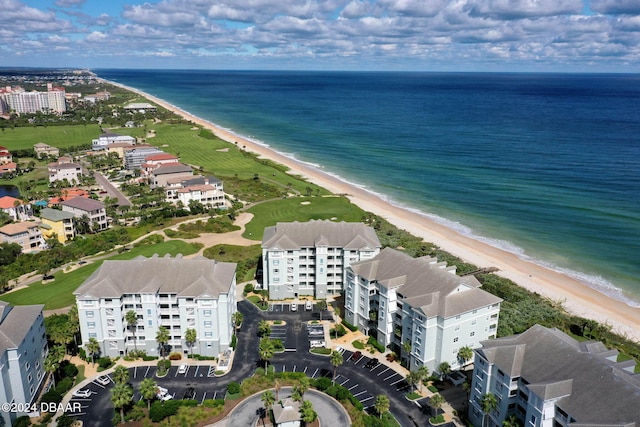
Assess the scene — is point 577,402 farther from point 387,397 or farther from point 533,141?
point 533,141

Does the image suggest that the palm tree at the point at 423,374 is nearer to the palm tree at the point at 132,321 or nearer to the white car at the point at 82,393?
the palm tree at the point at 132,321

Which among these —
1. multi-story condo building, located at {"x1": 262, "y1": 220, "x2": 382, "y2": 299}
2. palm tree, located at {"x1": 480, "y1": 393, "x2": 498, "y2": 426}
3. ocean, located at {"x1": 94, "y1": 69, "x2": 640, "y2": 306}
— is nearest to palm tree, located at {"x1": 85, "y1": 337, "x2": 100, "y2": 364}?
multi-story condo building, located at {"x1": 262, "y1": 220, "x2": 382, "y2": 299}

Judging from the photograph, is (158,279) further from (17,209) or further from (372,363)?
(17,209)

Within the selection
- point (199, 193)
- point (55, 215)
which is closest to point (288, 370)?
point (55, 215)

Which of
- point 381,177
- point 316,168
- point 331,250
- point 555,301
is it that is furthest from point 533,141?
point 331,250

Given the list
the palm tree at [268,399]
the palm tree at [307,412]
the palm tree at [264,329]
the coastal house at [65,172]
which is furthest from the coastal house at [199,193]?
the palm tree at [307,412]

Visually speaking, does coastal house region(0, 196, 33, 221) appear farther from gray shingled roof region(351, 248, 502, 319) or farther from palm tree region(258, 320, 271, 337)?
gray shingled roof region(351, 248, 502, 319)

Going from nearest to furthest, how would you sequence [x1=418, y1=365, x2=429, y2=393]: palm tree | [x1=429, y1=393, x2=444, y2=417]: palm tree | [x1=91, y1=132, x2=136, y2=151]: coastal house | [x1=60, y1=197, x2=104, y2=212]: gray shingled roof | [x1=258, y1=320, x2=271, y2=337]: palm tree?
[x1=429, y1=393, x2=444, y2=417]: palm tree → [x1=418, y1=365, x2=429, y2=393]: palm tree → [x1=258, y1=320, x2=271, y2=337]: palm tree → [x1=60, y1=197, x2=104, y2=212]: gray shingled roof → [x1=91, y1=132, x2=136, y2=151]: coastal house
